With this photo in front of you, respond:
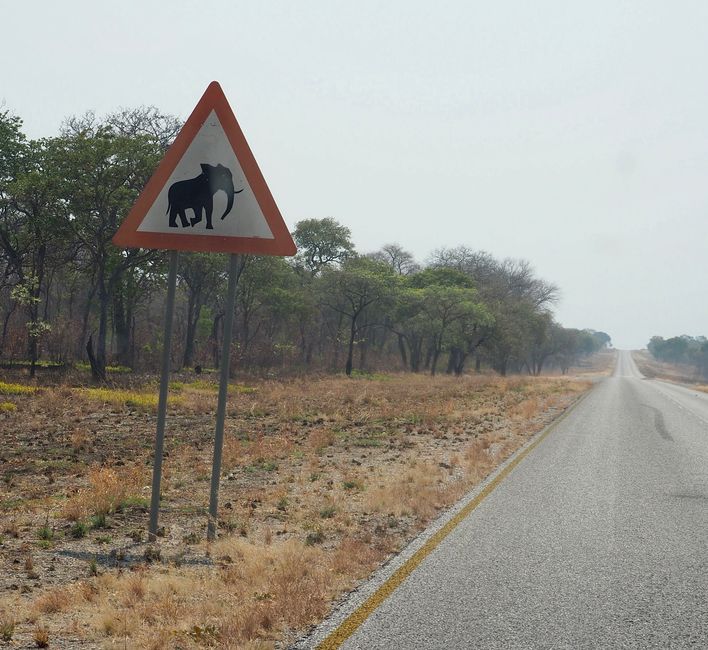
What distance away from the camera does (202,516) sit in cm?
778

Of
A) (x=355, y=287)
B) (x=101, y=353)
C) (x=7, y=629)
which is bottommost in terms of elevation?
(x=7, y=629)

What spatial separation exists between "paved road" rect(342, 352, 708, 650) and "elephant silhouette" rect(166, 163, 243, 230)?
3268 millimetres

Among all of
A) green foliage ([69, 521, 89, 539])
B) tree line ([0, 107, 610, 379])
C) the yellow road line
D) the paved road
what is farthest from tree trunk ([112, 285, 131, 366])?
green foliage ([69, 521, 89, 539])

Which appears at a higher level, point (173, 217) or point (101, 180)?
point (101, 180)

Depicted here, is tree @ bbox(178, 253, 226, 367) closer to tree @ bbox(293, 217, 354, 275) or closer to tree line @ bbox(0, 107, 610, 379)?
tree line @ bbox(0, 107, 610, 379)

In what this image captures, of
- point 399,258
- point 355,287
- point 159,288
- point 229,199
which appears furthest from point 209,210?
point 399,258

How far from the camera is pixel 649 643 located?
4246 mm

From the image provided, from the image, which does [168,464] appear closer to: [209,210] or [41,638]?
[209,210]

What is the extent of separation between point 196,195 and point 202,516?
3.56 meters

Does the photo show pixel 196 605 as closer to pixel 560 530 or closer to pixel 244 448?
pixel 560 530

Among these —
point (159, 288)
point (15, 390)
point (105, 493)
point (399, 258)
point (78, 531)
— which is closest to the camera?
point (78, 531)

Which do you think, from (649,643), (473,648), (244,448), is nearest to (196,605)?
(473,648)

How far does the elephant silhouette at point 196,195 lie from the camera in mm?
5965

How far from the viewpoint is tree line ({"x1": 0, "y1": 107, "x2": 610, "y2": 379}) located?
94.4 ft
